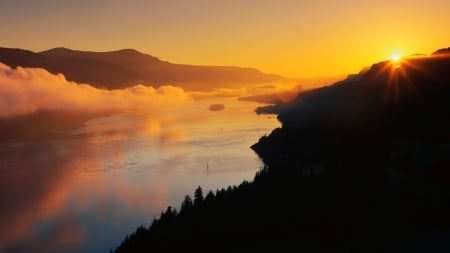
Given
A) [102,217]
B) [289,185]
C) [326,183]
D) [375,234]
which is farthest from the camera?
[102,217]

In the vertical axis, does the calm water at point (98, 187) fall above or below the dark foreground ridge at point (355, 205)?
below

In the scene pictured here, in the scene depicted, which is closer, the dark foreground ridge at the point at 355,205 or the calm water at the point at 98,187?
the dark foreground ridge at the point at 355,205

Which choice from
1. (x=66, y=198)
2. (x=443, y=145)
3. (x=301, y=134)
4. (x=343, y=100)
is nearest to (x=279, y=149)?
(x=301, y=134)

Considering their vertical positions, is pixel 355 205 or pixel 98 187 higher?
pixel 355 205

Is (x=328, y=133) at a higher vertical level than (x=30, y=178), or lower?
higher

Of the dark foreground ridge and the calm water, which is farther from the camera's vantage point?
the calm water

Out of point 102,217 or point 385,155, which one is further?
point 102,217

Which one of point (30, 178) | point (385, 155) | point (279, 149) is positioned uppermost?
point (385, 155)

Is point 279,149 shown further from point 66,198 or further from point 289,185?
point 289,185

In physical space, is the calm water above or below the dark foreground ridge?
Result: below

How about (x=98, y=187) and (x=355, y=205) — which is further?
(x=98, y=187)

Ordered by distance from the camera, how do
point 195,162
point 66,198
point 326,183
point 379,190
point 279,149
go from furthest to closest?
point 195,162 → point 279,149 → point 66,198 → point 326,183 → point 379,190
